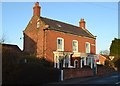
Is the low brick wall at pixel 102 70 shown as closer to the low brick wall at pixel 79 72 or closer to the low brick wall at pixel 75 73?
the low brick wall at pixel 79 72

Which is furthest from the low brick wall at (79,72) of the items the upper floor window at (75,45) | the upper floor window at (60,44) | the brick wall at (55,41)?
the upper floor window at (60,44)

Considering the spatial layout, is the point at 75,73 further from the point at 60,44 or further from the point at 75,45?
the point at 75,45

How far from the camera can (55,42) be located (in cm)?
3991

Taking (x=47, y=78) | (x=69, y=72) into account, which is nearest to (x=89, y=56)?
(x=69, y=72)

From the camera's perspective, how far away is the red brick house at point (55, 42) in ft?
128

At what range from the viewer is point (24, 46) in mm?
43000

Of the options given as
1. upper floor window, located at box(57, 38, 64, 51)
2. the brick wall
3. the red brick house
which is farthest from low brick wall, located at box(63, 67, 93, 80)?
upper floor window, located at box(57, 38, 64, 51)

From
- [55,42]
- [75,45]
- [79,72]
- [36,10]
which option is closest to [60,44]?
[55,42]

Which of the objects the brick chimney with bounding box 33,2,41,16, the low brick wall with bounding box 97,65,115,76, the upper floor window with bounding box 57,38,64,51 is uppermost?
the brick chimney with bounding box 33,2,41,16

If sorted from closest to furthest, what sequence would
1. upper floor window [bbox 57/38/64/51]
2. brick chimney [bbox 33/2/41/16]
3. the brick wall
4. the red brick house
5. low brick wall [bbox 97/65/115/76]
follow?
the brick wall
the red brick house
upper floor window [bbox 57/38/64/51]
brick chimney [bbox 33/2/41/16]
low brick wall [bbox 97/65/115/76]

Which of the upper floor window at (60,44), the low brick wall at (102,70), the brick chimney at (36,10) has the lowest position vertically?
the low brick wall at (102,70)

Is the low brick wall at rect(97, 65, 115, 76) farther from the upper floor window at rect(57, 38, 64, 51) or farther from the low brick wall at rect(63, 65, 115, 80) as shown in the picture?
the upper floor window at rect(57, 38, 64, 51)

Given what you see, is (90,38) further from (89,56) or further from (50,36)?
(50,36)

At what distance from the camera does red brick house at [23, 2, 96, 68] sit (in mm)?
39125
